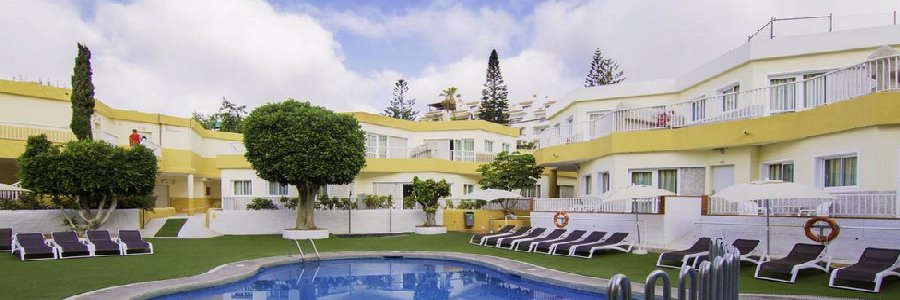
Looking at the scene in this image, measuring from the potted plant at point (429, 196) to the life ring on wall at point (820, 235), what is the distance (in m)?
15.0

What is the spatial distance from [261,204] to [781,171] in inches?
771

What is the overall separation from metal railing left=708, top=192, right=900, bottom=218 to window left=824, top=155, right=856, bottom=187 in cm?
82


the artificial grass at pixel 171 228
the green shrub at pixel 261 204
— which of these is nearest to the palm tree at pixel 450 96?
the green shrub at pixel 261 204

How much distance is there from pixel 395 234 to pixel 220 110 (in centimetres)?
4112

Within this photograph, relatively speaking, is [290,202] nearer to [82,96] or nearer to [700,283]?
[82,96]

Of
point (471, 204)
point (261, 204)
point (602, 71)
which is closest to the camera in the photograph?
point (261, 204)

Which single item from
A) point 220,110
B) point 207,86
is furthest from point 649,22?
point 220,110

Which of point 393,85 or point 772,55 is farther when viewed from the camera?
point 393,85

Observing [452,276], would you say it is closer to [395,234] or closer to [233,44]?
[395,234]

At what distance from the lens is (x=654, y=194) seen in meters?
16.0

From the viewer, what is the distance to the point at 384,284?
1409 centimetres

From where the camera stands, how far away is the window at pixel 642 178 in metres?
20.3

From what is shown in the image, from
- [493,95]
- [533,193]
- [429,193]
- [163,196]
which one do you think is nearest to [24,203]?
[429,193]

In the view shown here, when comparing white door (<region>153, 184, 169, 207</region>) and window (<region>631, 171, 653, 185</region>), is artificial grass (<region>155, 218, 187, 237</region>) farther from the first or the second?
window (<region>631, 171, 653, 185</region>)
